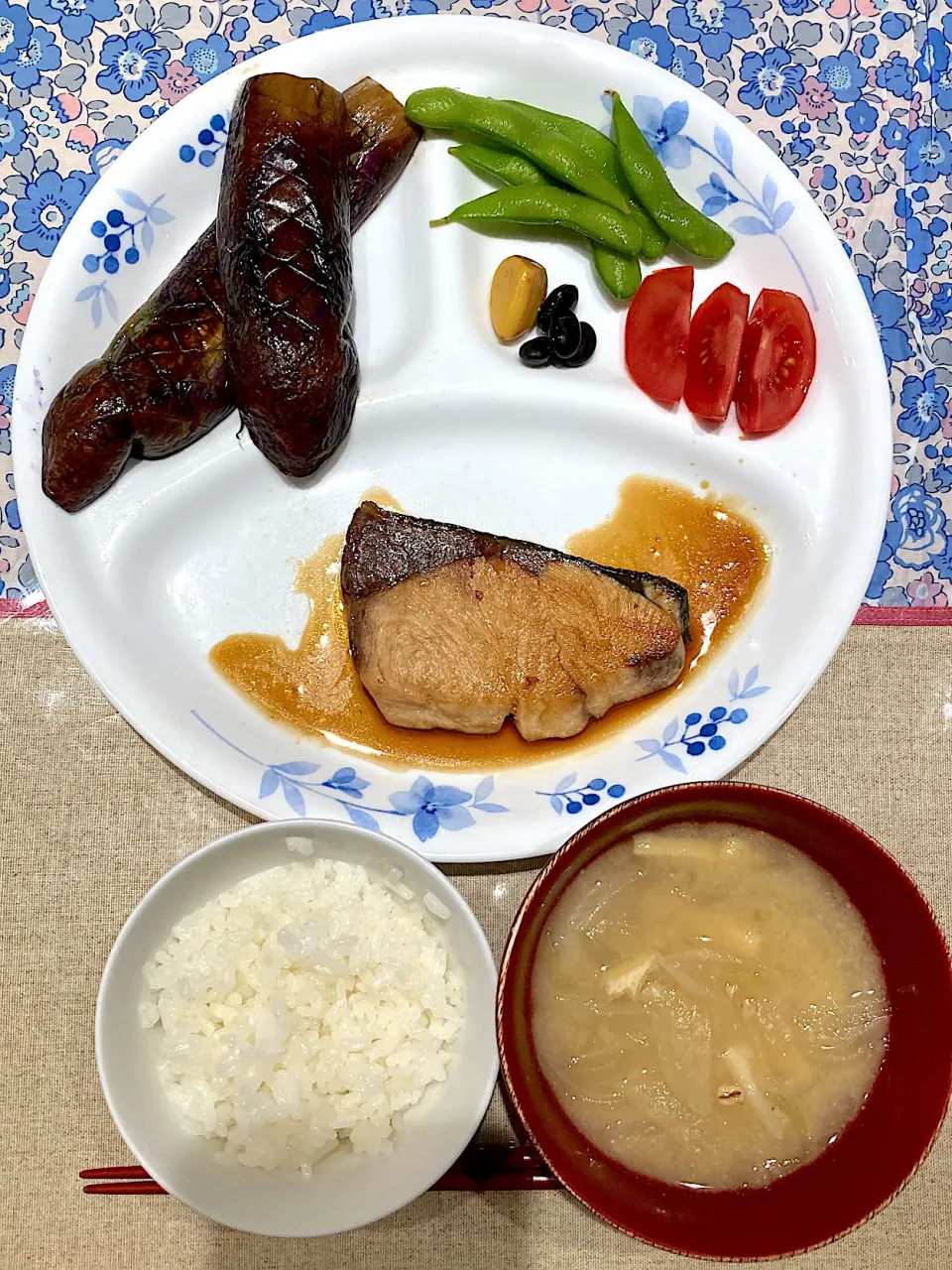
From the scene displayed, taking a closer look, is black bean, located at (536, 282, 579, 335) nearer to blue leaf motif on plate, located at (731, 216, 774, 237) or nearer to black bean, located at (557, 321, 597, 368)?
black bean, located at (557, 321, 597, 368)

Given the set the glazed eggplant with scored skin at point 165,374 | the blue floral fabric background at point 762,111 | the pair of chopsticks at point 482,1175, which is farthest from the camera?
the blue floral fabric background at point 762,111

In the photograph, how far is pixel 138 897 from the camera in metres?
2.89

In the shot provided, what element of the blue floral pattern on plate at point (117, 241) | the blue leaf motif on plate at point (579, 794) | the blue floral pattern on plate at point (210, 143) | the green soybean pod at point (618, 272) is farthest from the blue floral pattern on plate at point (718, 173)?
the blue leaf motif on plate at point (579, 794)

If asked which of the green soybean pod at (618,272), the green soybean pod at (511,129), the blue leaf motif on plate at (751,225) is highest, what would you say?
the green soybean pod at (511,129)

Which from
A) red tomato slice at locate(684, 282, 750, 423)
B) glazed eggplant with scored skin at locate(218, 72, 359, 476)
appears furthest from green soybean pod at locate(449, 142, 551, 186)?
red tomato slice at locate(684, 282, 750, 423)

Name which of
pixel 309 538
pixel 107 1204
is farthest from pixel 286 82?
pixel 107 1204

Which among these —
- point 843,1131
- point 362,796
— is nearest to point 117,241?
point 362,796

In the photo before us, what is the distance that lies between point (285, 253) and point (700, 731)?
1833mm

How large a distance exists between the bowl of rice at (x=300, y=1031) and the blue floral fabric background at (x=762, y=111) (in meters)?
1.22

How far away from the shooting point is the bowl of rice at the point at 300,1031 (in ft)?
7.95

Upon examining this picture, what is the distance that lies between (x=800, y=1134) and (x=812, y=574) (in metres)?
1.57

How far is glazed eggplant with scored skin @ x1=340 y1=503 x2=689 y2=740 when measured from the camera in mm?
2902

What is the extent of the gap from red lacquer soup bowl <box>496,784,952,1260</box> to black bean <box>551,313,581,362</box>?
4.75ft

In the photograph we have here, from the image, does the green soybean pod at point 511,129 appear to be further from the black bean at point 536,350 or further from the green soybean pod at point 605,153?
the black bean at point 536,350
